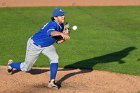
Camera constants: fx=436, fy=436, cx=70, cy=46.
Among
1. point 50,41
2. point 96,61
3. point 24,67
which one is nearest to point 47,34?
point 50,41

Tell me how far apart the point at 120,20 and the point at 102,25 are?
1645 millimetres

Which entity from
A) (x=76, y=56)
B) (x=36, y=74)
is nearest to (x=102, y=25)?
(x=76, y=56)

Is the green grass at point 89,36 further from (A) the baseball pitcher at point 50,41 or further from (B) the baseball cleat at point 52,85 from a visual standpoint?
(B) the baseball cleat at point 52,85

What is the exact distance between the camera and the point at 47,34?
9375mm

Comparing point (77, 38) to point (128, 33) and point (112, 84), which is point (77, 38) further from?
point (112, 84)

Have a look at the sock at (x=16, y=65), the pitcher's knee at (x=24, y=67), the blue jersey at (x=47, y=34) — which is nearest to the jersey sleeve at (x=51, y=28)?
the blue jersey at (x=47, y=34)

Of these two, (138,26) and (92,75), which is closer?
(92,75)

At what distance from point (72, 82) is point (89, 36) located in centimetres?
579

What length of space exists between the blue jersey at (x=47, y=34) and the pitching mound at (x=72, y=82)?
990mm

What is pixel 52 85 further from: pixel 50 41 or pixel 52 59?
pixel 50 41

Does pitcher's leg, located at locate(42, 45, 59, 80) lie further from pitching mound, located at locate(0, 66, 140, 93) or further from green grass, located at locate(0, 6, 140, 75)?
green grass, located at locate(0, 6, 140, 75)

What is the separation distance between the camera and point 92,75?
10906mm

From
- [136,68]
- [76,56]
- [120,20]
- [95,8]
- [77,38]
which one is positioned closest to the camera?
[136,68]

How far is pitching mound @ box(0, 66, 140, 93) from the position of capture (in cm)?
953
